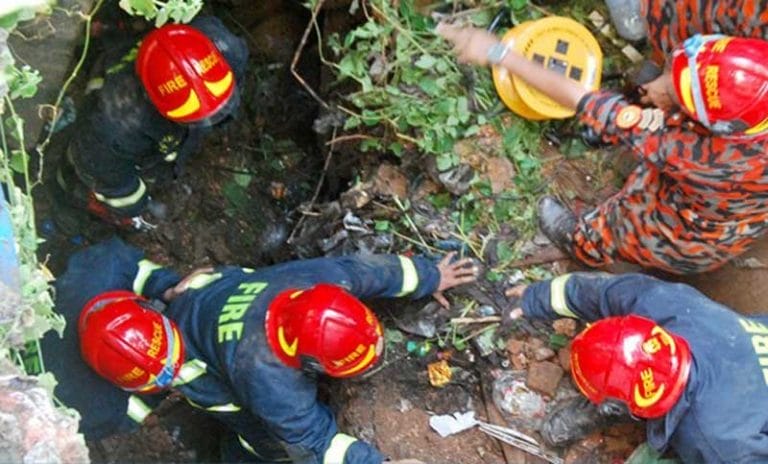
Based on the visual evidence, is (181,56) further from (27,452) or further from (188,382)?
(27,452)

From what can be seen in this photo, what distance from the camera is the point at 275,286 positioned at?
4.43m

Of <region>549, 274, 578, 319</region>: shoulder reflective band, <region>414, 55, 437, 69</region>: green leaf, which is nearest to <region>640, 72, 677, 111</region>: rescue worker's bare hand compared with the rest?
<region>549, 274, 578, 319</region>: shoulder reflective band

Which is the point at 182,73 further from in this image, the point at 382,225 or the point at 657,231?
the point at 657,231

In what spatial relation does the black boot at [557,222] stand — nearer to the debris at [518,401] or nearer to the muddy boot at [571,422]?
the debris at [518,401]

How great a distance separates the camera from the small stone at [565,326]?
4.88 metres

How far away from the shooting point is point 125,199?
550 centimetres

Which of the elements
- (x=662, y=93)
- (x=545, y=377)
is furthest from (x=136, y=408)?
(x=662, y=93)

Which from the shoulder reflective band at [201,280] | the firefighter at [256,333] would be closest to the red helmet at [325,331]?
the firefighter at [256,333]

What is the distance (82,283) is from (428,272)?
1783 mm

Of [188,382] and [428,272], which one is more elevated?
[428,272]

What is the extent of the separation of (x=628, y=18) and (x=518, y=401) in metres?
2.13

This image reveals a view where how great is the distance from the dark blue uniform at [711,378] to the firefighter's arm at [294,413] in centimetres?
142

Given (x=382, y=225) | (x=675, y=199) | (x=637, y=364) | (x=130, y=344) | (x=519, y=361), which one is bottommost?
(x=519, y=361)

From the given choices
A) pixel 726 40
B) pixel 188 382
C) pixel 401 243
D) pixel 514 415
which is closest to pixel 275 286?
pixel 188 382
